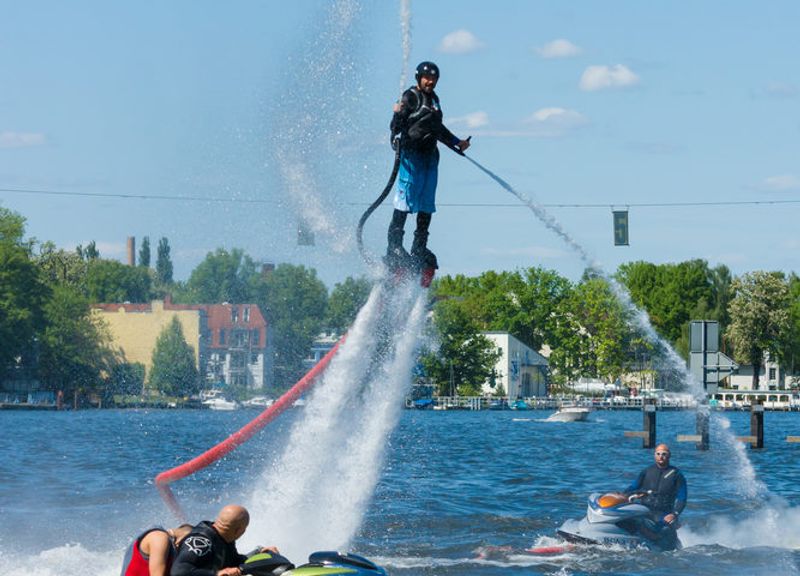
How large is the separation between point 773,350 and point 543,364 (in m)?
24.1

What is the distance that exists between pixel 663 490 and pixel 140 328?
97.5 meters

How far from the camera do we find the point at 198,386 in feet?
415

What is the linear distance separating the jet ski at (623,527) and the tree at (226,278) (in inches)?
569

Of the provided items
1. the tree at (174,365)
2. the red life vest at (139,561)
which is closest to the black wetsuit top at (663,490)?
the red life vest at (139,561)

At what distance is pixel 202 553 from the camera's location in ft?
47.5

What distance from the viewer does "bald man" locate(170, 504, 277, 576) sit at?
14367mm

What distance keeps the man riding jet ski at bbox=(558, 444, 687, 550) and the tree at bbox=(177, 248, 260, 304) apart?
14.6 m

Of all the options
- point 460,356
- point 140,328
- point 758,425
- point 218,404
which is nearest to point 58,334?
point 140,328

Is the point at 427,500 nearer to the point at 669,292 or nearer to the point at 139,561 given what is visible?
the point at 139,561

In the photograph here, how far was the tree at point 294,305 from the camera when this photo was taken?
3400 cm

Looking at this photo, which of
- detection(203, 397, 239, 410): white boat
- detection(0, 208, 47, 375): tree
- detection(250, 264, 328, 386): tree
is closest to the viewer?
detection(250, 264, 328, 386): tree

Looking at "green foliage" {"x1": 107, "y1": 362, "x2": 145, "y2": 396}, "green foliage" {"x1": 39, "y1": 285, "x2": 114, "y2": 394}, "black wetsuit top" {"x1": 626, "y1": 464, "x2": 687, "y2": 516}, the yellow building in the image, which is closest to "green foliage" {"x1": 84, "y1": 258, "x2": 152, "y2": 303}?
"green foliage" {"x1": 107, "y1": 362, "x2": 145, "y2": 396}

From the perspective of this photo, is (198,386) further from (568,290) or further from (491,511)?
(491,511)

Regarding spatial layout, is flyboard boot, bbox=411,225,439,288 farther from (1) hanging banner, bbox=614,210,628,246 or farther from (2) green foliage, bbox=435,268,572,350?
(2) green foliage, bbox=435,268,572,350
